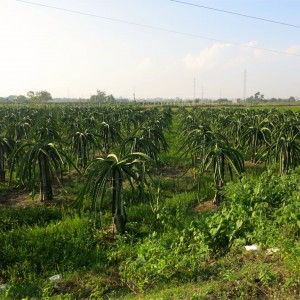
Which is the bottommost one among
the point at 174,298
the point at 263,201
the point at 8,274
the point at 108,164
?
the point at 8,274

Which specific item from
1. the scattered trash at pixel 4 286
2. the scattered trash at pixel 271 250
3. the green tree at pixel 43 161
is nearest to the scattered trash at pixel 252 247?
the scattered trash at pixel 271 250

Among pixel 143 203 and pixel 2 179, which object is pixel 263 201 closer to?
pixel 143 203

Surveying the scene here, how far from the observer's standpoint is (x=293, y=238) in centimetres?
424

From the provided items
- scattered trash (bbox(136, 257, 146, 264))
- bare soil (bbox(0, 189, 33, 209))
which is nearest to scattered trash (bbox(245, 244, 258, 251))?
scattered trash (bbox(136, 257, 146, 264))

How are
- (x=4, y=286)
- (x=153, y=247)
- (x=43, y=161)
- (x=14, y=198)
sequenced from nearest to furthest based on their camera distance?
(x=4, y=286), (x=153, y=247), (x=43, y=161), (x=14, y=198)

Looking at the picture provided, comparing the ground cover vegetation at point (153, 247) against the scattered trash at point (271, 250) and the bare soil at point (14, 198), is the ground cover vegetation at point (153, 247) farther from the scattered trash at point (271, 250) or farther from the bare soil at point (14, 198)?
the bare soil at point (14, 198)

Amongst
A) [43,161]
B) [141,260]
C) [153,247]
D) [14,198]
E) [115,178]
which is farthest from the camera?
[14,198]

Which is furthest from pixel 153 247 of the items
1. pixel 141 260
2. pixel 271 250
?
pixel 271 250

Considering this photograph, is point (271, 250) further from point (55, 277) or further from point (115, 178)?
point (55, 277)

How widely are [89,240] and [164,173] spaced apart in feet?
18.7

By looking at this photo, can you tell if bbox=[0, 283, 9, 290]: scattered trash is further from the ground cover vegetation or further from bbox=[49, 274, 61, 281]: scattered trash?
bbox=[49, 274, 61, 281]: scattered trash

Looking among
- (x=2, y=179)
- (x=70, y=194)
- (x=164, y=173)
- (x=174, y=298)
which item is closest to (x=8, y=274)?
(x=174, y=298)

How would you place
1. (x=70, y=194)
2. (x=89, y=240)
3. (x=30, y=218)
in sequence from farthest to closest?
1. (x=70, y=194)
2. (x=30, y=218)
3. (x=89, y=240)

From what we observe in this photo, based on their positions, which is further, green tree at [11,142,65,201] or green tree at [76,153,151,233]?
green tree at [11,142,65,201]
